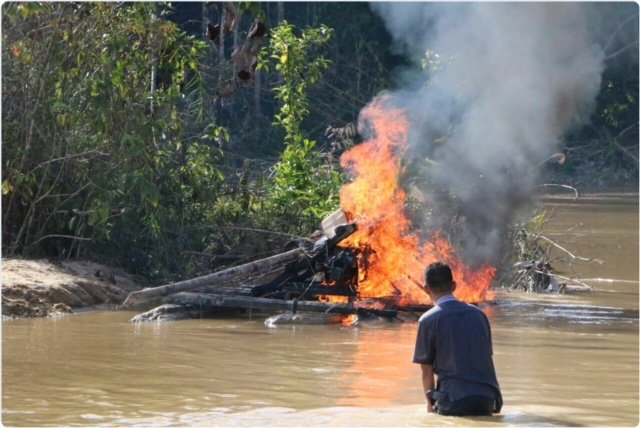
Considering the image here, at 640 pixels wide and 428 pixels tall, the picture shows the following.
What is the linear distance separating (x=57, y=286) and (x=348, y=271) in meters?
3.75

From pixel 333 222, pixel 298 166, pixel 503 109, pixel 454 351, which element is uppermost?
pixel 503 109

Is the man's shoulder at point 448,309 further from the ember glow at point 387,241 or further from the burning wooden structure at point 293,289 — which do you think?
the ember glow at point 387,241

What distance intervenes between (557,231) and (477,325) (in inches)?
708

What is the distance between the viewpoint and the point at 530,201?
53.4 feet

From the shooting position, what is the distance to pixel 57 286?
14.6 meters

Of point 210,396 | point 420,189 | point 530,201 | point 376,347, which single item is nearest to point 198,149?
point 420,189

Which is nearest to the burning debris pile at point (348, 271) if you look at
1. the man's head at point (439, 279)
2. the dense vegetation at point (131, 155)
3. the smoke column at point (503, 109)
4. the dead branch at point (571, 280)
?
the smoke column at point (503, 109)

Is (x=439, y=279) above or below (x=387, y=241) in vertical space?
below

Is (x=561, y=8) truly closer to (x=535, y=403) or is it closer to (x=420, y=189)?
(x=420, y=189)

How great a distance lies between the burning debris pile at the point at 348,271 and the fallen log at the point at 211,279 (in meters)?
0.01

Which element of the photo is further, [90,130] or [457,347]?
[90,130]

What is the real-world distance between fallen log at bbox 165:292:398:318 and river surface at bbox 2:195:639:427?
0.72ft

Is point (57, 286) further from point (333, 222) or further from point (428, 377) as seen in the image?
point (428, 377)

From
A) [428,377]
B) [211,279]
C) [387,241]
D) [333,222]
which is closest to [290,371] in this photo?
[428,377]
